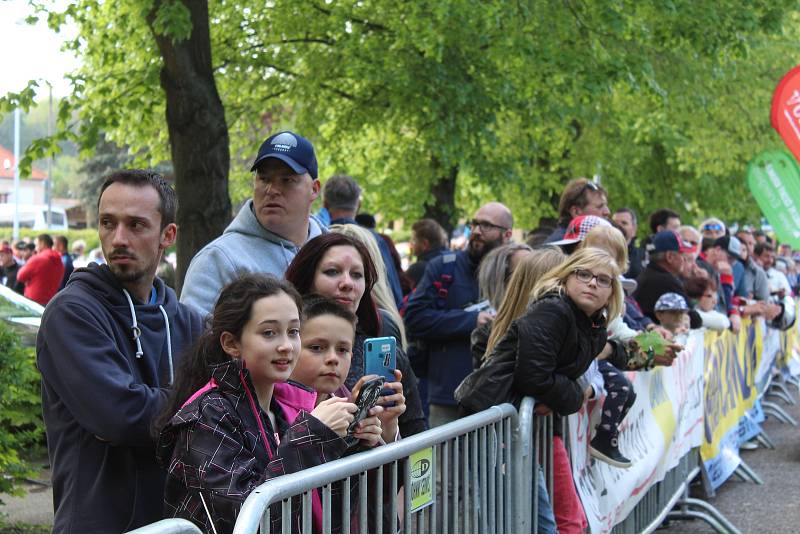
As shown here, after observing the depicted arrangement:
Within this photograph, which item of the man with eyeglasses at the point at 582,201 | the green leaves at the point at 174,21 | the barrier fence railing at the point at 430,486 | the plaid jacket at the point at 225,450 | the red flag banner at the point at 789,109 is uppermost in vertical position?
the green leaves at the point at 174,21

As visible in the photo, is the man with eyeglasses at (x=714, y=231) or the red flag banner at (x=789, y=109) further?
the man with eyeglasses at (x=714, y=231)

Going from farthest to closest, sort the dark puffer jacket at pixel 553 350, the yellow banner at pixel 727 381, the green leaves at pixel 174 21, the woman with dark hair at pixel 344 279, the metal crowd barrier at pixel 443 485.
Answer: the yellow banner at pixel 727 381, the green leaves at pixel 174 21, the dark puffer jacket at pixel 553 350, the woman with dark hair at pixel 344 279, the metal crowd barrier at pixel 443 485

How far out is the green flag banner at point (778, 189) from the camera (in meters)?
18.0

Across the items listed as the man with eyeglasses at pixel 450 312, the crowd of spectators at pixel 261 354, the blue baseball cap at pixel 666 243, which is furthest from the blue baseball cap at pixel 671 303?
the crowd of spectators at pixel 261 354

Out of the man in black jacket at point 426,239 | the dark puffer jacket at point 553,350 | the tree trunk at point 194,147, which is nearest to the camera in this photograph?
the dark puffer jacket at point 553,350

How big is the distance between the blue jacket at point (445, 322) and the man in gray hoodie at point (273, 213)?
2.75 metres

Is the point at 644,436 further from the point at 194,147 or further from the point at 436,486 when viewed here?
the point at 194,147

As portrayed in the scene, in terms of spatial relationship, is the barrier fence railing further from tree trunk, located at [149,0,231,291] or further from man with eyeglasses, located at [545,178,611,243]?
tree trunk, located at [149,0,231,291]

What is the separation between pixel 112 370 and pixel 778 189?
1669 centimetres

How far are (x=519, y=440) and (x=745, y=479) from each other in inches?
244

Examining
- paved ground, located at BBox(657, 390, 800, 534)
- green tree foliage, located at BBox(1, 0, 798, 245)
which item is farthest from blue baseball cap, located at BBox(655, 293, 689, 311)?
green tree foliage, located at BBox(1, 0, 798, 245)

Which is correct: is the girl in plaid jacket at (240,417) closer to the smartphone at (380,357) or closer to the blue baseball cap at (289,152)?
the smartphone at (380,357)

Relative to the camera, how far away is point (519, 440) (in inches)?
191

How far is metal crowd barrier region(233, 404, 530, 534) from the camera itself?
9.12ft
